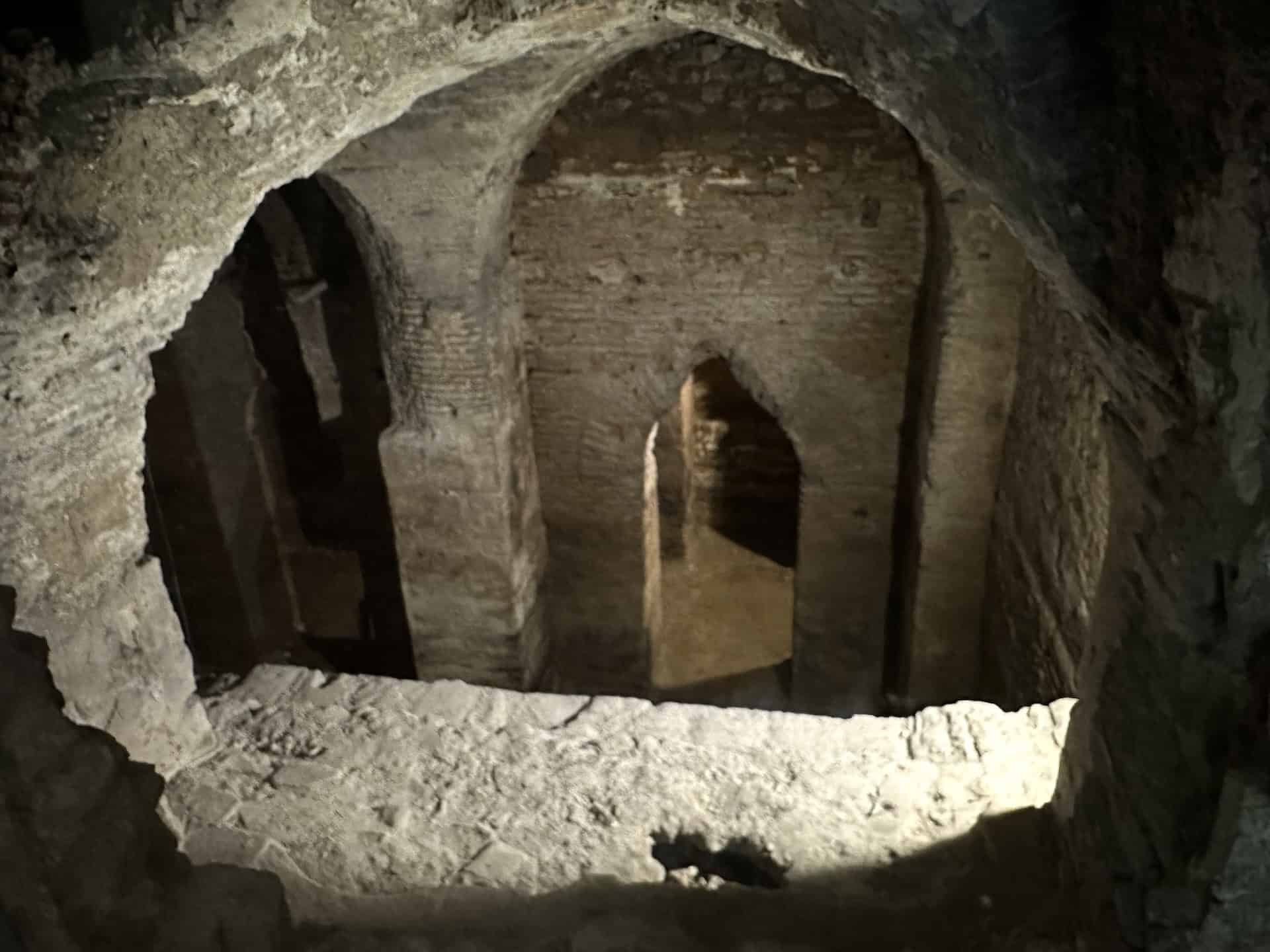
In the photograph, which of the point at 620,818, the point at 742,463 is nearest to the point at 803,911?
the point at 620,818

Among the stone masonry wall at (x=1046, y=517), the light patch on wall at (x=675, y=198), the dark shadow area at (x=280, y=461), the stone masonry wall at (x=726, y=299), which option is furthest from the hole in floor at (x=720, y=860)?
the dark shadow area at (x=280, y=461)

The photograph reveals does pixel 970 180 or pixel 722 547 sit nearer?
pixel 970 180

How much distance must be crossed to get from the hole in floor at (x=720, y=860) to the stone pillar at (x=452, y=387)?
9.61 ft

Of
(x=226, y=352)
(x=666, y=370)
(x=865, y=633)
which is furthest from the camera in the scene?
(x=226, y=352)

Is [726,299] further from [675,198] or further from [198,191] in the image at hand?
[198,191]

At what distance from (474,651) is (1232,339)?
5.11 m

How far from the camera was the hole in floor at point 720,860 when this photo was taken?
117 inches

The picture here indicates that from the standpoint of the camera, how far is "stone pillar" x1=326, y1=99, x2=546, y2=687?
474 centimetres

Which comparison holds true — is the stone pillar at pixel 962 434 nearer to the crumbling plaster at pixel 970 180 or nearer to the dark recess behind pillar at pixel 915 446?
the dark recess behind pillar at pixel 915 446

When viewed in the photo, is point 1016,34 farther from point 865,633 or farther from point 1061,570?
point 865,633

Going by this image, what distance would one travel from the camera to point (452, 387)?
5441 mm

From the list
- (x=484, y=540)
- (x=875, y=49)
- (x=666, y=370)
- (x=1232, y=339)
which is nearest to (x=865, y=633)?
(x=666, y=370)

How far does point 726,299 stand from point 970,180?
3.36m

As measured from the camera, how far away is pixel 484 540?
579 cm
